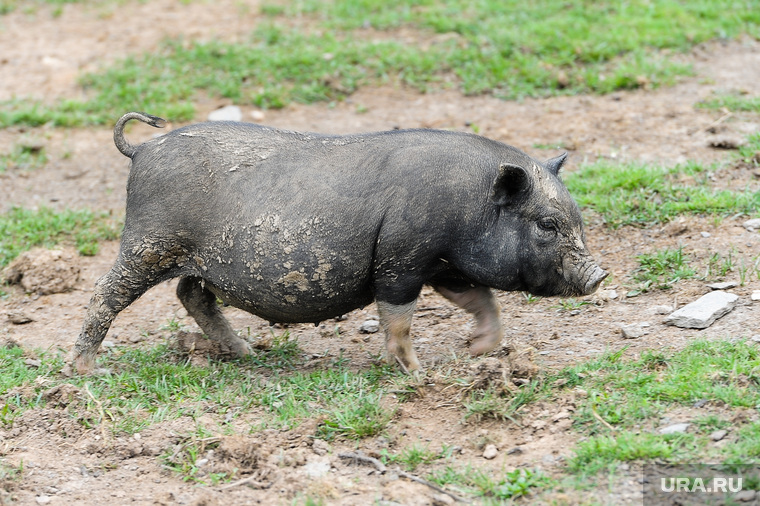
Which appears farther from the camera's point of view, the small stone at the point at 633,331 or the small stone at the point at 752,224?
the small stone at the point at 752,224

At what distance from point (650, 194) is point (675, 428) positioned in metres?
3.31

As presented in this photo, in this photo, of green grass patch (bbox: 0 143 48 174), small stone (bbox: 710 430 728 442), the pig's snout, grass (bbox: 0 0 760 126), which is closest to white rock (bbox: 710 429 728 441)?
small stone (bbox: 710 430 728 442)

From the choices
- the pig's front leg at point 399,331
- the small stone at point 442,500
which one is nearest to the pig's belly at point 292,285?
the pig's front leg at point 399,331

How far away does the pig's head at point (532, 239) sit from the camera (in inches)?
203

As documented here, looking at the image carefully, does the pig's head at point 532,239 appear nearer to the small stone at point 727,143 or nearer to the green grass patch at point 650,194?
the green grass patch at point 650,194

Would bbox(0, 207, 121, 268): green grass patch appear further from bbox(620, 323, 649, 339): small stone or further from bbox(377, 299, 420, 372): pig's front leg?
bbox(620, 323, 649, 339): small stone

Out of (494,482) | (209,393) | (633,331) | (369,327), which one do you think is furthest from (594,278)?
(209,393)

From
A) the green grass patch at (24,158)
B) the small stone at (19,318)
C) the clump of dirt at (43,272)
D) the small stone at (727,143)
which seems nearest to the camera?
the small stone at (19,318)

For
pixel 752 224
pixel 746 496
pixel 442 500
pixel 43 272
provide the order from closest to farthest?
1. pixel 746 496
2. pixel 442 500
3. pixel 752 224
4. pixel 43 272

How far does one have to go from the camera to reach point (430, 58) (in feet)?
33.0

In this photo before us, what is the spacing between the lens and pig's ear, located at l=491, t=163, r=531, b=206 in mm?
5012

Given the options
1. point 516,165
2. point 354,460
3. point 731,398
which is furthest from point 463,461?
point 516,165

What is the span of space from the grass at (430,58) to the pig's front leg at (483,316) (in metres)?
4.35

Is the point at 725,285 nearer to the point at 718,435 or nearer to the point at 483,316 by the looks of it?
the point at 483,316
